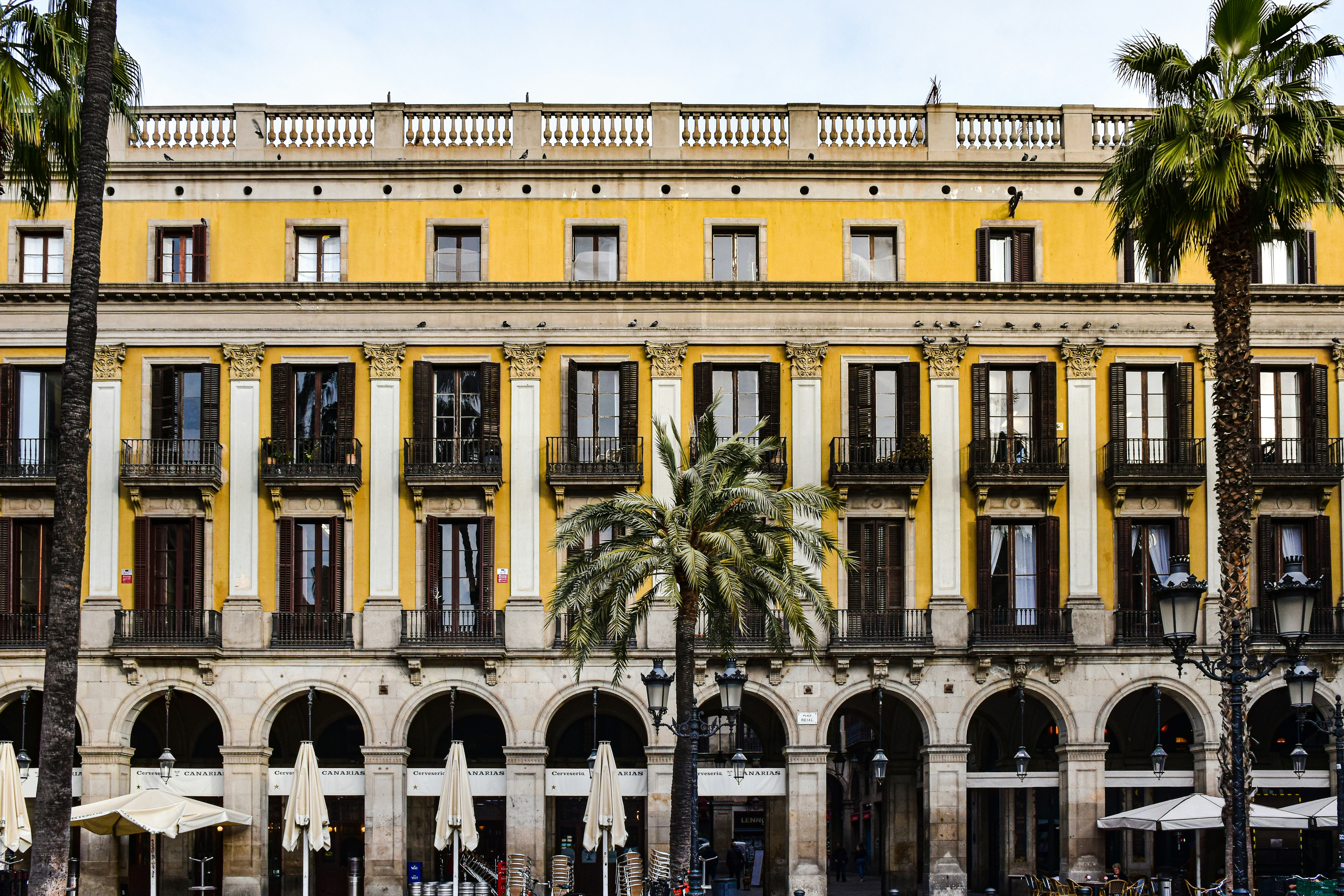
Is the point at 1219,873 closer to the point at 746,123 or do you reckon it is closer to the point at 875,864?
the point at 875,864

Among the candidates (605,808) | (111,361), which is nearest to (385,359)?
(111,361)

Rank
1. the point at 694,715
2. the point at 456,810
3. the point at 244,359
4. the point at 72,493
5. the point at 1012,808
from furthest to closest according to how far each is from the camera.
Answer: the point at 1012,808 → the point at 244,359 → the point at 456,810 → the point at 694,715 → the point at 72,493

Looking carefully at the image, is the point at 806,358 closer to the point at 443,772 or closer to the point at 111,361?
the point at 443,772

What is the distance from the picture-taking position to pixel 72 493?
754 inches

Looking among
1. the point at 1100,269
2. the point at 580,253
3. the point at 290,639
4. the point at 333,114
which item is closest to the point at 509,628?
the point at 290,639

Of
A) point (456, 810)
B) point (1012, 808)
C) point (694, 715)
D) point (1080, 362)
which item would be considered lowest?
point (1012, 808)

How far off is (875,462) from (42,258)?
20.6 meters

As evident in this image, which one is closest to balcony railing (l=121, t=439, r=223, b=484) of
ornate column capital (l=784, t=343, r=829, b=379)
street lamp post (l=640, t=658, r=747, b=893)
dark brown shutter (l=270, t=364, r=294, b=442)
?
dark brown shutter (l=270, t=364, r=294, b=442)

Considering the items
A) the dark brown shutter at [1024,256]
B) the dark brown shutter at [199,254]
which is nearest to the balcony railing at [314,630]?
the dark brown shutter at [199,254]

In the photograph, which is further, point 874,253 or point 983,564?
point 874,253

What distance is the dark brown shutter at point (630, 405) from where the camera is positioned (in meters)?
38.4

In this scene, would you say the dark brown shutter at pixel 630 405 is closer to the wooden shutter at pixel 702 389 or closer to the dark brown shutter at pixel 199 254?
the wooden shutter at pixel 702 389

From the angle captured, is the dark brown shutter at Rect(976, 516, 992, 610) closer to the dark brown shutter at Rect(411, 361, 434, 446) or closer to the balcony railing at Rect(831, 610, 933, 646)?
the balcony railing at Rect(831, 610, 933, 646)

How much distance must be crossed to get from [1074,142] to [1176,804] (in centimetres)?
1588
